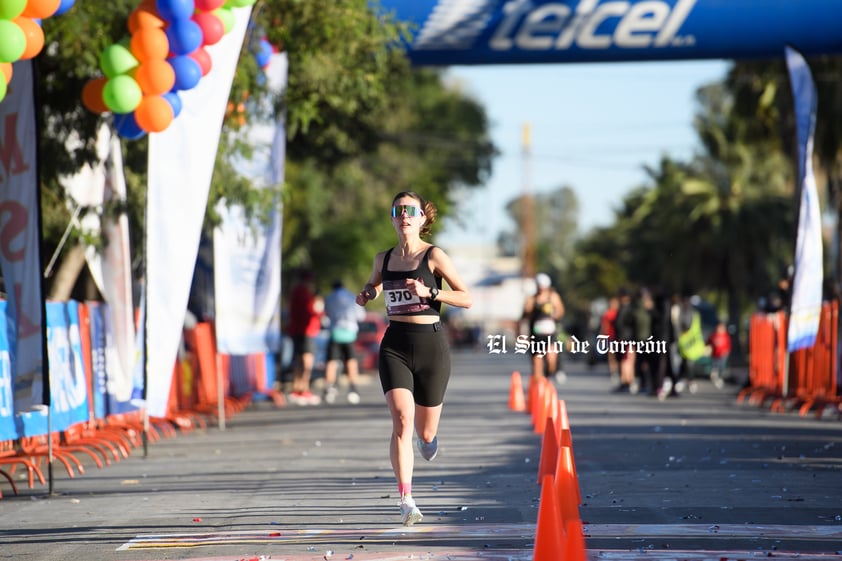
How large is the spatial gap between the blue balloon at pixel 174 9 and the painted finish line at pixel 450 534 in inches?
252

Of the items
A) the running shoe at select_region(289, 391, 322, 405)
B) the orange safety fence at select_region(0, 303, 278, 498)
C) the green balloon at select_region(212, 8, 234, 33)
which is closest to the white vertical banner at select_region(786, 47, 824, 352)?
the orange safety fence at select_region(0, 303, 278, 498)

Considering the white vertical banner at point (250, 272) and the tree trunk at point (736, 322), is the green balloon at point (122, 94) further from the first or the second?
the tree trunk at point (736, 322)

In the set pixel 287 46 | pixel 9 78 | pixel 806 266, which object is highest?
pixel 287 46

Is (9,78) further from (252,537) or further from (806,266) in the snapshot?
(806,266)

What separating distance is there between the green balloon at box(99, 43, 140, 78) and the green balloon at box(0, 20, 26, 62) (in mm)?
2510

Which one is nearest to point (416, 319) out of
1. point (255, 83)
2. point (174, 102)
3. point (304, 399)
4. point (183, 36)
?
point (174, 102)

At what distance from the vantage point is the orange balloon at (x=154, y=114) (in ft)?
45.1

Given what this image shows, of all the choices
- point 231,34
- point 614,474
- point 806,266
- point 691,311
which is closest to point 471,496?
point 614,474

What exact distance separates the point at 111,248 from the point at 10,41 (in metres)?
5.30

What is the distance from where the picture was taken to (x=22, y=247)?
11703 millimetres

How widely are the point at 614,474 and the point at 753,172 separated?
47.9 metres

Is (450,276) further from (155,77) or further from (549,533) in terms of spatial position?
(155,77)

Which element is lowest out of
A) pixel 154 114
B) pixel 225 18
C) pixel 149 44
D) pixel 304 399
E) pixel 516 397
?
pixel 304 399

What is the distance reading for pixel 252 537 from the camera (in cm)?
864
